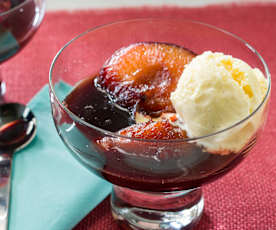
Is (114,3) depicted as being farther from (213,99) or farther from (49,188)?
(213,99)

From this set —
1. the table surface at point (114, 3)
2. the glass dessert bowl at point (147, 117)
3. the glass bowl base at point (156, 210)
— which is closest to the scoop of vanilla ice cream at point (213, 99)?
the glass dessert bowl at point (147, 117)

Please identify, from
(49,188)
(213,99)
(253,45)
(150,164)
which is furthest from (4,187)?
(253,45)

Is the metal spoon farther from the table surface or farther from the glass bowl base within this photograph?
the table surface

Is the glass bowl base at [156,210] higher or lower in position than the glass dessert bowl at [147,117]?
lower

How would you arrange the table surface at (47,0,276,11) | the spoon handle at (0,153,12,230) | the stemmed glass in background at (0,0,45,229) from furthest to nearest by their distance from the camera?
the table surface at (47,0,276,11)
the stemmed glass in background at (0,0,45,229)
the spoon handle at (0,153,12,230)

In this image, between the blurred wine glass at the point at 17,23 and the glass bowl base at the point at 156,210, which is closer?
the glass bowl base at the point at 156,210

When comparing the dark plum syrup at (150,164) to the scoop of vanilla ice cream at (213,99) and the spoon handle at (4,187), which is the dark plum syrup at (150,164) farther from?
the spoon handle at (4,187)

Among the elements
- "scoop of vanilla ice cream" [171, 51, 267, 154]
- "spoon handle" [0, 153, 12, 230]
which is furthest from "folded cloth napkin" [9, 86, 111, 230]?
"scoop of vanilla ice cream" [171, 51, 267, 154]

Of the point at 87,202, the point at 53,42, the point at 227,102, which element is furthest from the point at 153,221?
the point at 53,42
